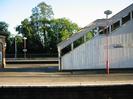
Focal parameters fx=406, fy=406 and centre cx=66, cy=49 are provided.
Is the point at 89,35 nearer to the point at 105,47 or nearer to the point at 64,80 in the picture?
the point at 105,47

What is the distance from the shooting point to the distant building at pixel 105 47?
128ft

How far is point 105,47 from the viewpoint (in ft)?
129

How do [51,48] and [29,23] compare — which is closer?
[51,48]

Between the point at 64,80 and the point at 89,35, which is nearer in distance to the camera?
the point at 64,80

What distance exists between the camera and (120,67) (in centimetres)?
3928

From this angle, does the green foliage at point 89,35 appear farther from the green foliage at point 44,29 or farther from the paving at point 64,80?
the green foliage at point 44,29

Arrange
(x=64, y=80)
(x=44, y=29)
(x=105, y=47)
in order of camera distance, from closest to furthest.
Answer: (x=64, y=80) < (x=105, y=47) < (x=44, y=29)

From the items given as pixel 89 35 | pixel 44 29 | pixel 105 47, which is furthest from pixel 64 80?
pixel 44 29

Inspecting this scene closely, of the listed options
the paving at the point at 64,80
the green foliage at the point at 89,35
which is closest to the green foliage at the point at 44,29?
the green foliage at the point at 89,35
